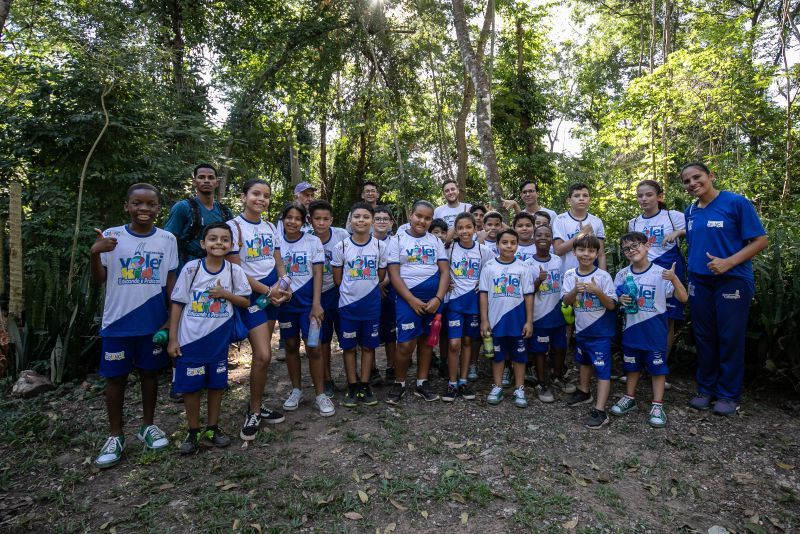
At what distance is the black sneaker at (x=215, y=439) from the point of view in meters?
3.75

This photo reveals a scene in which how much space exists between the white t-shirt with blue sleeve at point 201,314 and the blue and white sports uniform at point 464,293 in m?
2.19

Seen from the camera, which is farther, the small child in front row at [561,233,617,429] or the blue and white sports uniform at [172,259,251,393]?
the small child in front row at [561,233,617,429]

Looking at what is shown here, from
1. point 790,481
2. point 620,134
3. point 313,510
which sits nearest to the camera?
point 313,510

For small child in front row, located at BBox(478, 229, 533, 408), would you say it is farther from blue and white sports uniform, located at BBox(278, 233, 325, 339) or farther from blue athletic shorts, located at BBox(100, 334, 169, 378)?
blue athletic shorts, located at BBox(100, 334, 169, 378)

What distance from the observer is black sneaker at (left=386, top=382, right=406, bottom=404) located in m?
4.62

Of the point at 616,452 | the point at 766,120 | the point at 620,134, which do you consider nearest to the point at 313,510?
the point at 616,452

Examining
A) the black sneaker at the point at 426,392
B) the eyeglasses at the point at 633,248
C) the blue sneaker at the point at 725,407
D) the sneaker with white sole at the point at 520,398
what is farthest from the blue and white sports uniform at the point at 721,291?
the black sneaker at the point at 426,392

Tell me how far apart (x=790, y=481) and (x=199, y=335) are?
4.56 m

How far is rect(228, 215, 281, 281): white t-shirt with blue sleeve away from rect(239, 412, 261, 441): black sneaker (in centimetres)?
121

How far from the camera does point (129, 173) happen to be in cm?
765

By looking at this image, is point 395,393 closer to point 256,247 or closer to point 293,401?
point 293,401

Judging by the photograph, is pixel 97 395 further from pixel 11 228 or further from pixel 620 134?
pixel 620 134

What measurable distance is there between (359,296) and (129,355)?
1.97 metres

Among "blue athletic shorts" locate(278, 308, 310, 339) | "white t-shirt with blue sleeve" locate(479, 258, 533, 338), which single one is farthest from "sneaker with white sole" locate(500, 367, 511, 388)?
"blue athletic shorts" locate(278, 308, 310, 339)
